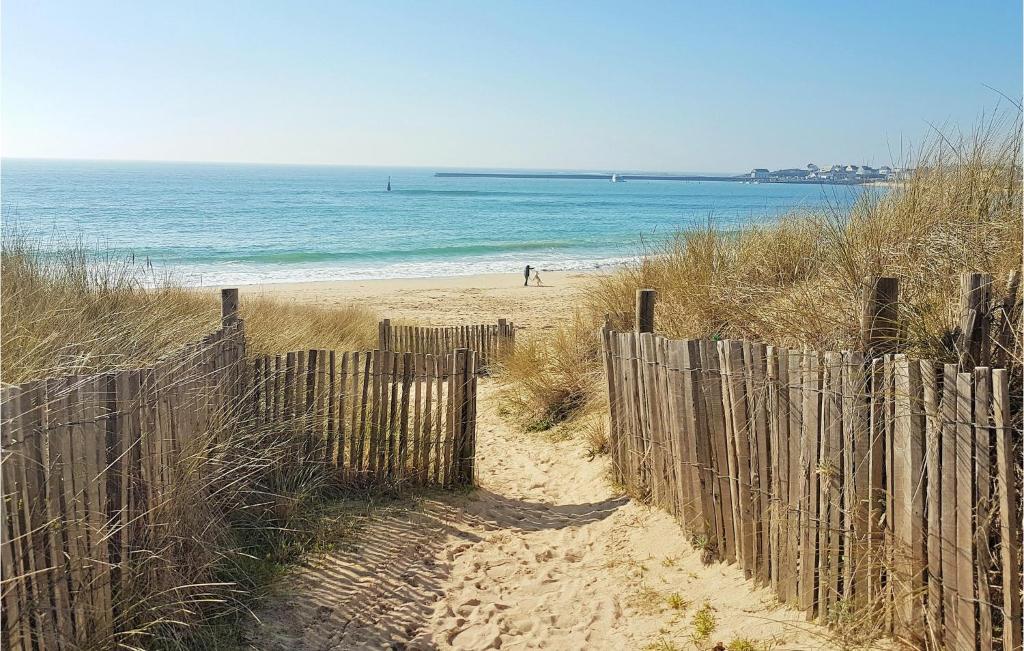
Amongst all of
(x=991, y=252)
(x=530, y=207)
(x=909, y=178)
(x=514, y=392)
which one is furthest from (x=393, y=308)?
(x=530, y=207)

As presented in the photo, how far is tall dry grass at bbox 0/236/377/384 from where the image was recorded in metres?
4.11

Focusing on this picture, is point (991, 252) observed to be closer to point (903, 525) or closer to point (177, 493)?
point (903, 525)

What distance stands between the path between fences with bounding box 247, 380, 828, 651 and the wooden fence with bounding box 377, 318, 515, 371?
4497mm

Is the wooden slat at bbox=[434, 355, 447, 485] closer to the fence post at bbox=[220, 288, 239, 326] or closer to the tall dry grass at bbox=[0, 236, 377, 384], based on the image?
the fence post at bbox=[220, 288, 239, 326]

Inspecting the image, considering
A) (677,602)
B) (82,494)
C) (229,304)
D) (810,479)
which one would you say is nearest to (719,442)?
(810,479)

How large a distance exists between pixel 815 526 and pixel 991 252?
308cm

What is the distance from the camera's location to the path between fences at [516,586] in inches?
161

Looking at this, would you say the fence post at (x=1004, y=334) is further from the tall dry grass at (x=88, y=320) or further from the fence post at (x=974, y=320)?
the tall dry grass at (x=88, y=320)

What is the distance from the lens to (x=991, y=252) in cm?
554

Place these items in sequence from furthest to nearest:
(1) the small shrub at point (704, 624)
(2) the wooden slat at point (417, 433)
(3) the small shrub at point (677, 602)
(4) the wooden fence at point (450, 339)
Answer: (4) the wooden fence at point (450, 339)
(2) the wooden slat at point (417, 433)
(3) the small shrub at point (677, 602)
(1) the small shrub at point (704, 624)

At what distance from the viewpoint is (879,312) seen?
4027 millimetres

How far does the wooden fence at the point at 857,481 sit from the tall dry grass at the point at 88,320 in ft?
11.2

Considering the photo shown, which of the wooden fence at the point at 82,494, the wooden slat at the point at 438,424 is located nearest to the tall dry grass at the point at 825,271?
the wooden slat at the point at 438,424

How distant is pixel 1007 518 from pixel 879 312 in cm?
143
